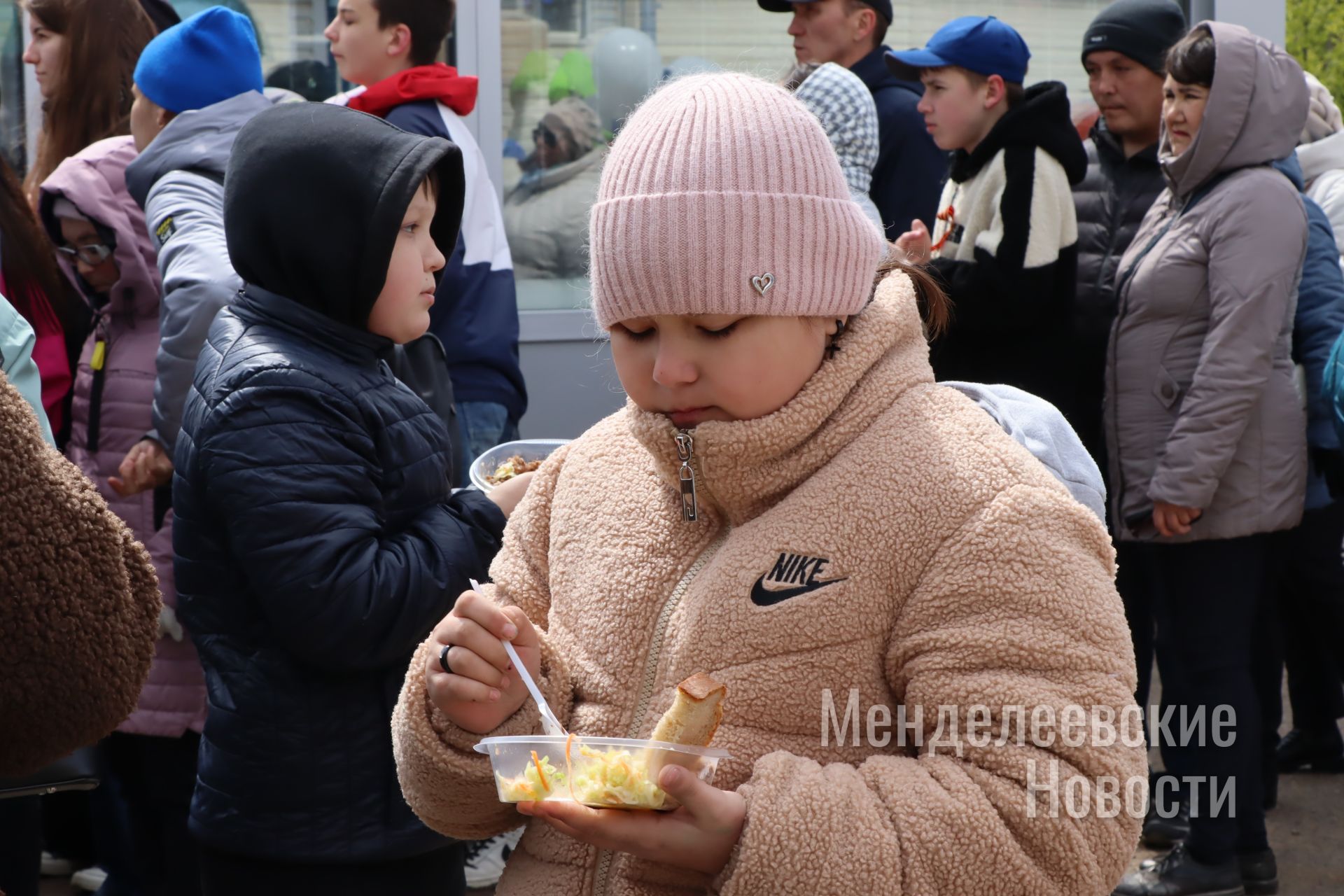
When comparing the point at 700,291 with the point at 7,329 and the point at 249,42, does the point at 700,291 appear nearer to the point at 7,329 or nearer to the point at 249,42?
the point at 7,329

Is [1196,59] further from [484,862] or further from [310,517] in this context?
[484,862]

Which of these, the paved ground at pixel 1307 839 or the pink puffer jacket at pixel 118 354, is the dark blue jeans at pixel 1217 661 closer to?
the paved ground at pixel 1307 839

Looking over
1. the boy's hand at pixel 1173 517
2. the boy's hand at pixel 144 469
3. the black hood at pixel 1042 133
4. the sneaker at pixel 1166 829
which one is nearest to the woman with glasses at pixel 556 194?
the black hood at pixel 1042 133

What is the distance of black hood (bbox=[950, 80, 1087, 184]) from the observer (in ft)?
14.4

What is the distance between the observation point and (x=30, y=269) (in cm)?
391

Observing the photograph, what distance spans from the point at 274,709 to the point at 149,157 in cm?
188

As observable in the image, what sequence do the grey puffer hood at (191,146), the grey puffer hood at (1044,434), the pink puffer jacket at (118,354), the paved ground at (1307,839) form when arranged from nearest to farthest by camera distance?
the grey puffer hood at (1044,434), the grey puffer hood at (191,146), the pink puffer jacket at (118,354), the paved ground at (1307,839)

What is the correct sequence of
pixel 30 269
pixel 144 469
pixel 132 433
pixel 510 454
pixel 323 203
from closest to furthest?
pixel 323 203 < pixel 510 454 < pixel 144 469 < pixel 132 433 < pixel 30 269

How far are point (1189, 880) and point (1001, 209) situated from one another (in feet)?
6.57

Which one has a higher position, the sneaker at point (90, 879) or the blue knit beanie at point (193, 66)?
the blue knit beanie at point (193, 66)

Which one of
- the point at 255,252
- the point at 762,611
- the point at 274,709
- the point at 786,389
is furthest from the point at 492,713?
the point at 255,252

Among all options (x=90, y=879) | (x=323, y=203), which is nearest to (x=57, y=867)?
(x=90, y=879)

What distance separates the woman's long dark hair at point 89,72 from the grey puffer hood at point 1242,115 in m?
3.18

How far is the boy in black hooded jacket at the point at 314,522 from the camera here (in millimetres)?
2363
